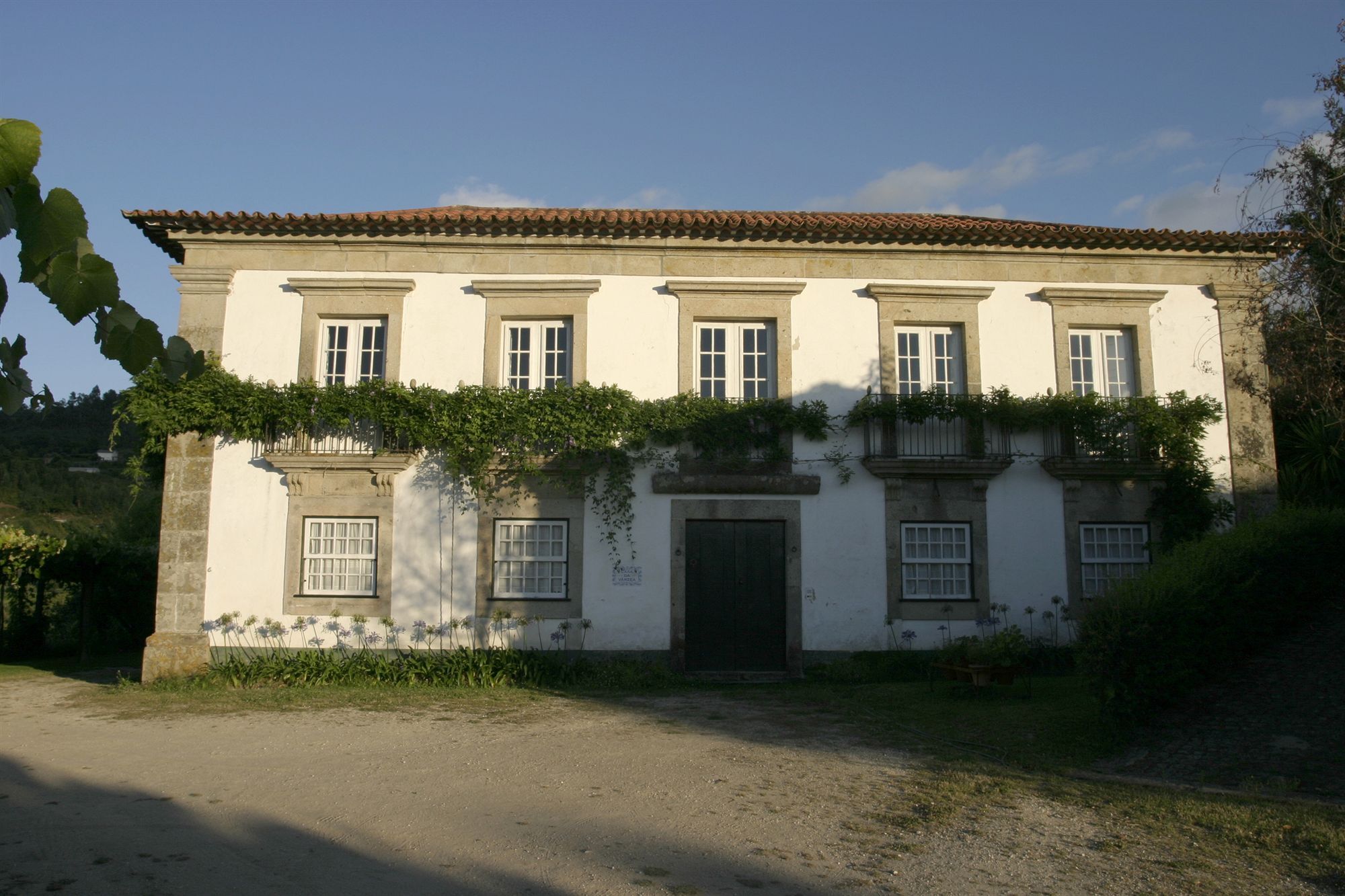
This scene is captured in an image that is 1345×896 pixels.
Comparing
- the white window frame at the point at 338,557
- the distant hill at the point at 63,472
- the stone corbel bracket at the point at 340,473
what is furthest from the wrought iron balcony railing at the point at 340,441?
the distant hill at the point at 63,472

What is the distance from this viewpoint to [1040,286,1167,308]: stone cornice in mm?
12945

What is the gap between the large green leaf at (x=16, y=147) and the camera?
183 cm

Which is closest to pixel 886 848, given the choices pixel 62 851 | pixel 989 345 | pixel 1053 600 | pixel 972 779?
pixel 972 779

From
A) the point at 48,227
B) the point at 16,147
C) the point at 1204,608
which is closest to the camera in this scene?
the point at 16,147

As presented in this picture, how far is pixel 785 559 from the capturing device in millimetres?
12422

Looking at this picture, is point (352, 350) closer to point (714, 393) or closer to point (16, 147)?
point (714, 393)

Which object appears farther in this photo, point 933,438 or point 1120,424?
point 933,438

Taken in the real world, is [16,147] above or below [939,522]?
above

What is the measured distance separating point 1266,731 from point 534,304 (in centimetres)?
952

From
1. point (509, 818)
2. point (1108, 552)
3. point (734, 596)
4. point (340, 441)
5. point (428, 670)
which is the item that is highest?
point (340, 441)

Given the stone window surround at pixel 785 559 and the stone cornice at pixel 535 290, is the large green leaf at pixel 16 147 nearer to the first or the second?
the stone window surround at pixel 785 559

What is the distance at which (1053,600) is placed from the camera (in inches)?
489

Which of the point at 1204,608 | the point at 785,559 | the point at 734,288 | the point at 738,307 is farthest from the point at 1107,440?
the point at 734,288

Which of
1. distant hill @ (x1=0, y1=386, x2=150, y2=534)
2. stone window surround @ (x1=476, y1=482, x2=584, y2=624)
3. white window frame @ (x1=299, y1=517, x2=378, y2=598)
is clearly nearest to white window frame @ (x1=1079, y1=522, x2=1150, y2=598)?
stone window surround @ (x1=476, y1=482, x2=584, y2=624)
